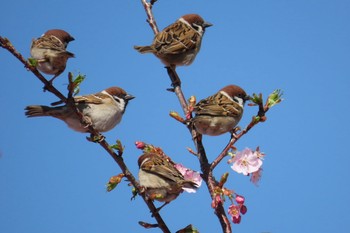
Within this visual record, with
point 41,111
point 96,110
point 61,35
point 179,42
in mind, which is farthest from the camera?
point 179,42

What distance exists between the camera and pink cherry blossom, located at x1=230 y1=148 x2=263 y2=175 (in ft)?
8.81

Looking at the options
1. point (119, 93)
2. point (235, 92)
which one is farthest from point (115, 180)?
point (235, 92)

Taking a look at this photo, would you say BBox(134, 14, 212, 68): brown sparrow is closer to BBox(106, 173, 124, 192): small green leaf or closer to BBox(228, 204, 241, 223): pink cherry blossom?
BBox(106, 173, 124, 192): small green leaf

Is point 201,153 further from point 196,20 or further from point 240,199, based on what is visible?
point 196,20

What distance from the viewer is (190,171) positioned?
9.84 ft

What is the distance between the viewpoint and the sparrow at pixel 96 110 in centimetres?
329

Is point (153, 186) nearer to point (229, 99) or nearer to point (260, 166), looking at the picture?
point (260, 166)

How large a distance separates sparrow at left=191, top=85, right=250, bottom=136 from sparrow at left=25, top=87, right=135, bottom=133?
29.4 inches

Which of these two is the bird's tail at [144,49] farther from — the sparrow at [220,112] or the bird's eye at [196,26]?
the sparrow at [220,112]

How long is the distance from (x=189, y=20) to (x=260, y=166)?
369cm

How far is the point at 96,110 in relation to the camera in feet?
12.0

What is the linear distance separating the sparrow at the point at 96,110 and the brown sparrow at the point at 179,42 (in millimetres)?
1015

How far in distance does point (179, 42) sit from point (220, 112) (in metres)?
1.76

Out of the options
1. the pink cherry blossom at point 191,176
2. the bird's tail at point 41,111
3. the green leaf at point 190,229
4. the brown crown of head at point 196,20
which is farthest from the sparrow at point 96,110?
the brown crown of head at point 196,20
